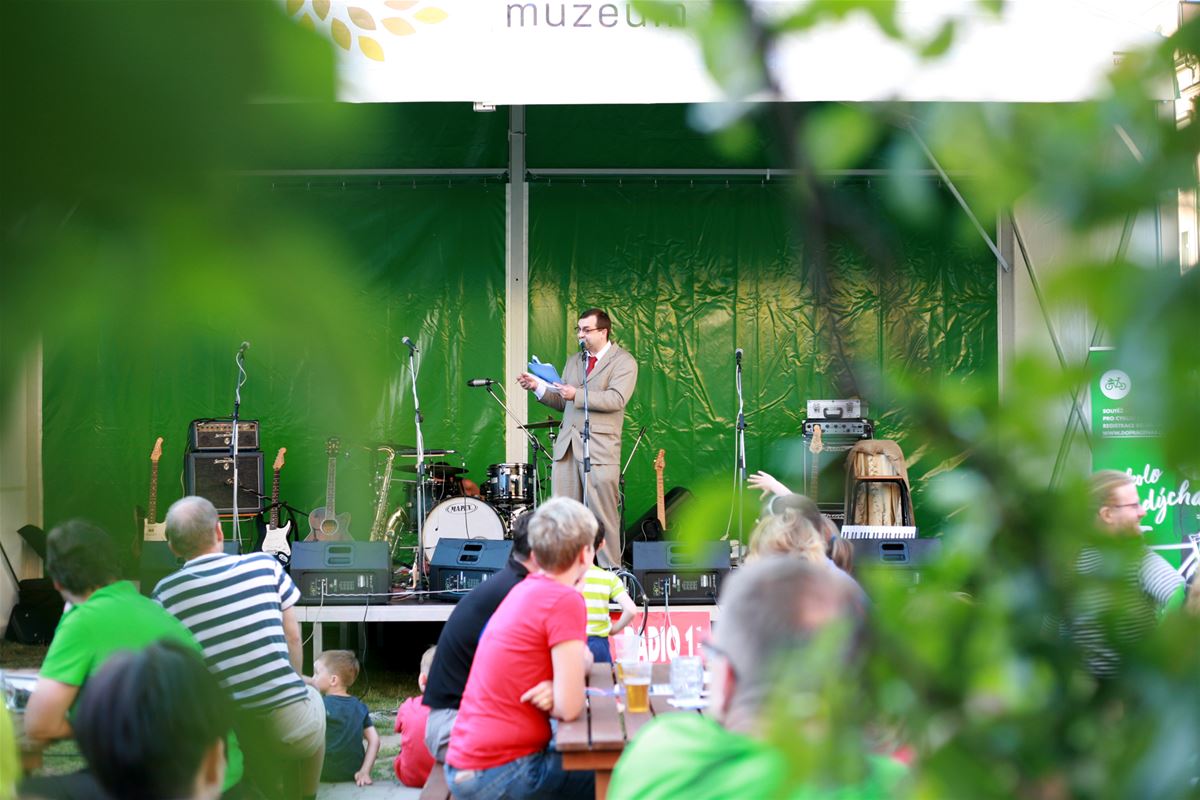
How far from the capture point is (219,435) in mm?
8328

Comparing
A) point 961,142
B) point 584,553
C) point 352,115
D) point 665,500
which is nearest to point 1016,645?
point 961,142

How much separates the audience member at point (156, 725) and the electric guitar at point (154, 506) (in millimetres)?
7665

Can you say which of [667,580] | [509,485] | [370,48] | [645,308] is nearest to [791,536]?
[667,580]

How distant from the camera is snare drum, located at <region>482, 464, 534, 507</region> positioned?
26.3ft

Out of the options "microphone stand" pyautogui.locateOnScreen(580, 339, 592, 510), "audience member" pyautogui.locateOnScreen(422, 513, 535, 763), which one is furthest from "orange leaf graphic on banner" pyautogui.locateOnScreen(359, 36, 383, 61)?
"microphone stand" pyautogui.locateOnScreen(580, 339, 592, 510)

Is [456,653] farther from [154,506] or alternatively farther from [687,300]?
[687,300]

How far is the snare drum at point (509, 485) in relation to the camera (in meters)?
8.02

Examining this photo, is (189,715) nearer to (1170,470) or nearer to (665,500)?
(1170,470)

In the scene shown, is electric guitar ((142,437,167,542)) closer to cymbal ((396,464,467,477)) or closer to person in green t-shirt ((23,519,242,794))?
cymbal ((396,464,467,477))

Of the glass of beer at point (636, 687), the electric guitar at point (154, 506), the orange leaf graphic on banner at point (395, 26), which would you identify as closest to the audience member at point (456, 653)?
the glass of beer at point (636, 687)

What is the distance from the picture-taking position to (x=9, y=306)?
316mm

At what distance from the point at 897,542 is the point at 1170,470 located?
235 inches

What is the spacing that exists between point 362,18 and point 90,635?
0.37m

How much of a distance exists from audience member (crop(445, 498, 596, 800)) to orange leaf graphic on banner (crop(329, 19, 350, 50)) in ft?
9.74
